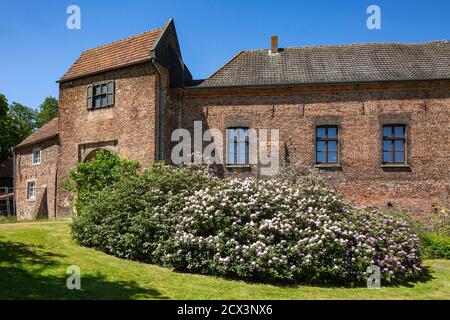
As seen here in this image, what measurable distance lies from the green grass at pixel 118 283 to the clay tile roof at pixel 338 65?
32.9 feet

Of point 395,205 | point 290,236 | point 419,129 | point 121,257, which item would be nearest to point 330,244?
point 290,236

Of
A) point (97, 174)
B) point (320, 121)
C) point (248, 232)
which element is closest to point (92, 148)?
point (97, 174)

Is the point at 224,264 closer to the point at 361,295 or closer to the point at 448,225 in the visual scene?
the point at 361,295

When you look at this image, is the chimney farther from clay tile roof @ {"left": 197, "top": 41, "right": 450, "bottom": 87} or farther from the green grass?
the green grass

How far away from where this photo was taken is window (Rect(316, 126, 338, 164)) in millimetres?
18781

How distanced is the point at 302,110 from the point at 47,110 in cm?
3860

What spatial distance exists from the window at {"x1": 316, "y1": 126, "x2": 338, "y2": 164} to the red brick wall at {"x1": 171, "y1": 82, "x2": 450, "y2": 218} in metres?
0.28

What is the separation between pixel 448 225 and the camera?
17500 mm

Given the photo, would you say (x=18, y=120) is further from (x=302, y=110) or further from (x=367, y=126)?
(x=367, y=126)

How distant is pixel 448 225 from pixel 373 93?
637 cm

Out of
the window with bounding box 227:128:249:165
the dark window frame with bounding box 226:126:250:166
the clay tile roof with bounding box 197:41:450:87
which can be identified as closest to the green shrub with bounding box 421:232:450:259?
the clay tile roof with bounding box 197:41:450:87

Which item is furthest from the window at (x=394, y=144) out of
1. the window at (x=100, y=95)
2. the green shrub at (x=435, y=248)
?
the window at (x=100, y=95)

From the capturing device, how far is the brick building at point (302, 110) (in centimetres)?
1816

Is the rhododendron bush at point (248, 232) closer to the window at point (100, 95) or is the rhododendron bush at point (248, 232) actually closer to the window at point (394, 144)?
the window at point (394, 144)
